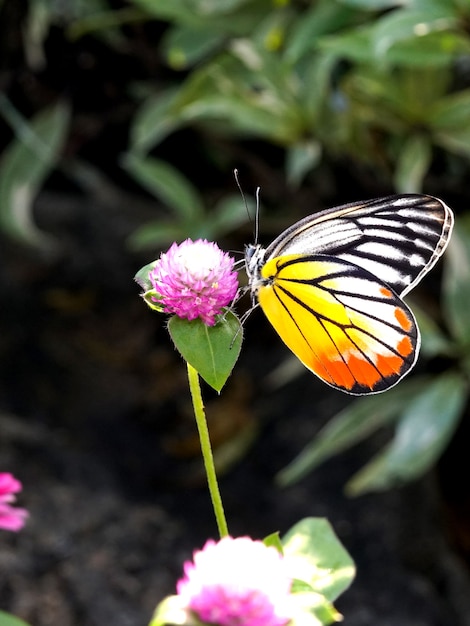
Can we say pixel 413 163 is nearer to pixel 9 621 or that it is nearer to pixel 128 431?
pixel 128 431

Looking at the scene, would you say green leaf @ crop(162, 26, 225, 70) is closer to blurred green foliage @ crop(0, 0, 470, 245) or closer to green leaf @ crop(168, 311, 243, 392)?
blurred green foliage @ crop(0, 0, 470, 245)

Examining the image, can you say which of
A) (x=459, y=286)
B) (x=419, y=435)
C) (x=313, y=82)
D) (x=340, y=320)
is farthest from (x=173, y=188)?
(x=340, y=320)

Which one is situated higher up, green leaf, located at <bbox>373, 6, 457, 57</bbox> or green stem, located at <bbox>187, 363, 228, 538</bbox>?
green leaf, located at <bbox>373, 6, 457, 57</bbox>

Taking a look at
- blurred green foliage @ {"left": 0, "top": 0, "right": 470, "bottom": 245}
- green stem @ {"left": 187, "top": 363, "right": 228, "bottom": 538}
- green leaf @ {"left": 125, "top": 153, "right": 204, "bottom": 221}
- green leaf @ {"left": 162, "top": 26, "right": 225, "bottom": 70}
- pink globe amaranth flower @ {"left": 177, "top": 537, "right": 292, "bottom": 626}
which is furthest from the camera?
green leaf @ {"left": 125, "top": 153, "right": 204, "bottom": 221}

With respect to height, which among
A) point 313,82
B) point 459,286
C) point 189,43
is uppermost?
point 189,43

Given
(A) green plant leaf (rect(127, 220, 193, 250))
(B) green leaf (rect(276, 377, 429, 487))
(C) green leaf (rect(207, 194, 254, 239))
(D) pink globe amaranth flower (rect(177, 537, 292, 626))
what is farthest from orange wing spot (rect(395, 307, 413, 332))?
(A) green plant leaf (rect(127, 220, 193, 250))

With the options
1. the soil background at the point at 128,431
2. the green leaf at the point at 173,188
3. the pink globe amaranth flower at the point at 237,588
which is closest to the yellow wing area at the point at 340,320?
the pink globe amaranth flower at the point at 237,588

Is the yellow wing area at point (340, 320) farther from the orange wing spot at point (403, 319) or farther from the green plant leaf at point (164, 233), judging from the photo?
the green plant leaf at point (164, 233)
